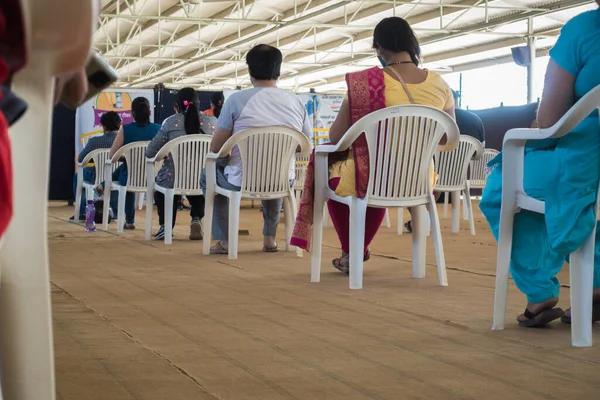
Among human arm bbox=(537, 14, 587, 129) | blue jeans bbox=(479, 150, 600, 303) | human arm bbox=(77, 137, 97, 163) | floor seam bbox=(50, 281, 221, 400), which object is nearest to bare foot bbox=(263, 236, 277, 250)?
floor seam bbox=(50, 281, 221, 400)

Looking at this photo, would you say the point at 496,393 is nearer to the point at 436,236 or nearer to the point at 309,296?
the point at 309,296

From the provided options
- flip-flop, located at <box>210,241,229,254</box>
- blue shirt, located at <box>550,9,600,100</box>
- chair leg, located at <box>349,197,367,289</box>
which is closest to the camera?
blue shirt, located at <box>550,9,600,100</box>

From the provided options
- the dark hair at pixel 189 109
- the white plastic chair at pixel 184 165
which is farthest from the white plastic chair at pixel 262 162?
the dark hair at pixel 189 109

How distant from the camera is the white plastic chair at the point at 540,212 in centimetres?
250

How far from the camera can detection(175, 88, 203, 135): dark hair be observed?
6.60 metres

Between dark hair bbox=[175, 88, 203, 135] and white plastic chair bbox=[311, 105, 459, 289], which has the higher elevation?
dark hair bbox=[175, 88, 203, 135]

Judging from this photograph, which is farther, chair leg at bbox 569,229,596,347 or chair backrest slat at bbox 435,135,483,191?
chair backrest slat at bbox 435,135,483,191

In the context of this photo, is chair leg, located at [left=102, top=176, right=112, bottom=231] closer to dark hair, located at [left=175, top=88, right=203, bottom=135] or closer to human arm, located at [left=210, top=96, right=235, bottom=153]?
dark hair, located at [left=175, top=88, right=203, bottom=135]

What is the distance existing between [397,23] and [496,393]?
237 centimetres

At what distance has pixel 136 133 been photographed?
24.9 feet

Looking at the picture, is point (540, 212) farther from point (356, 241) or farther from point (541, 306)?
point (356, 241)

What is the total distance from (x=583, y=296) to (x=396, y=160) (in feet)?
4.97

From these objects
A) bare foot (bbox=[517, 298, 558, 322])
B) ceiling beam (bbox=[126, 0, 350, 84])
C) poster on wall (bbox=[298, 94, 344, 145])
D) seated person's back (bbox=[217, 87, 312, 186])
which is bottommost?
bare foot (bbox=[517, 298, 558, 322])

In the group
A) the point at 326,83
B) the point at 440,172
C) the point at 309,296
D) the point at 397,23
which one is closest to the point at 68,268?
the point at 309,296
